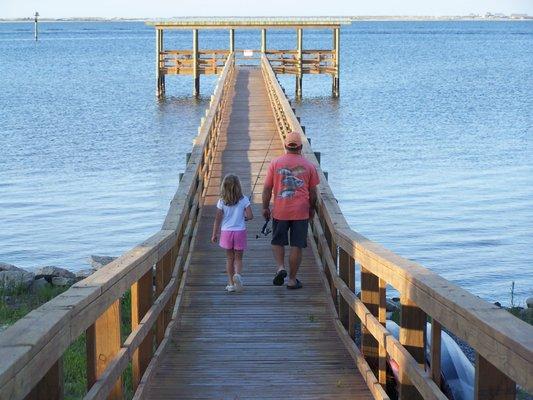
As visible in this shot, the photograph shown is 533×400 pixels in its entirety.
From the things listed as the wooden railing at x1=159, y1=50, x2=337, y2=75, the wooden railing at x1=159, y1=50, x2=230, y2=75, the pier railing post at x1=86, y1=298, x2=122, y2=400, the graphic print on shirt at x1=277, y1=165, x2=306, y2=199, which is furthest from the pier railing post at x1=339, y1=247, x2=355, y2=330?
the wooden railing at x1=159, y1=50, x2=230, y2=75

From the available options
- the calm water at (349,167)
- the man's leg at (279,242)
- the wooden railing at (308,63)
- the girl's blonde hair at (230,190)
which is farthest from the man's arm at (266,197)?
the wooden railing at (308,63)

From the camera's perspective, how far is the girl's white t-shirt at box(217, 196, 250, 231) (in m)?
9.28

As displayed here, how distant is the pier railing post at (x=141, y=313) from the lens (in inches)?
242

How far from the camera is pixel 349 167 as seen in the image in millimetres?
28844

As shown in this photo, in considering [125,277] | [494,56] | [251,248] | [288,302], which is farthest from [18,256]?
[494,56]

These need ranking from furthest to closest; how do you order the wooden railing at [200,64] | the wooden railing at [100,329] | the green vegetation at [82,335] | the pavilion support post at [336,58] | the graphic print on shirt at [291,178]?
the pavilion support post at [336,58]
the wooden railing at [200,64]
the graphic print on shirt at [291,178]
the green vegetation at [82,335]
the wooden railing at [100,329]

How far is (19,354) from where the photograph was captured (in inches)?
133

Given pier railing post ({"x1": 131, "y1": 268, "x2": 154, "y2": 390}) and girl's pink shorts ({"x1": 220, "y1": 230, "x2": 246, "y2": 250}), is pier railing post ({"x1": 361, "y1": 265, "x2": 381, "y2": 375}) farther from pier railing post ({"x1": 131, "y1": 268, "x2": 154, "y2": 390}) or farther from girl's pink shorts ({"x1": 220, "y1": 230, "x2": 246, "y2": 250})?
girl's pink shorts ({"x1": 220, "y1": 230, "x2": 246, "y2": 250})

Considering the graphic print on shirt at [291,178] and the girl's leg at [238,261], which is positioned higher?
the graphic print on shirt at [291,178]

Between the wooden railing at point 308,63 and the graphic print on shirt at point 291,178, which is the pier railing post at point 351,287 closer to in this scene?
the graphic print on shirt at point 291,178

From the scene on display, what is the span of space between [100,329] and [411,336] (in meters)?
1.46

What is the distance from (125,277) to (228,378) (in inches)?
61.8

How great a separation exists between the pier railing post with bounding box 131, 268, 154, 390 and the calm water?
939 cm

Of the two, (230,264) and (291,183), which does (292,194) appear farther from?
(230,264)
